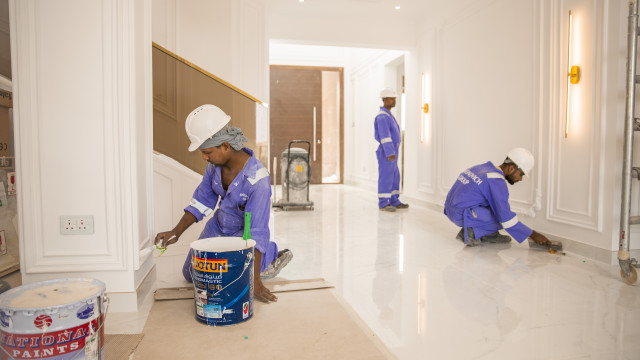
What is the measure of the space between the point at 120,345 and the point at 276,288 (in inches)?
35.2

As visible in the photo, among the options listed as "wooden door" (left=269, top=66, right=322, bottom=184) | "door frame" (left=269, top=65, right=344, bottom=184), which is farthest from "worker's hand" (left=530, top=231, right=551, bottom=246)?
"door frame" (left=269, top=65, right=344, bottom=184)

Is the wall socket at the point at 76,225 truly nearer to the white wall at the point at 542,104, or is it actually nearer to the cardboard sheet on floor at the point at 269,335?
the cardboard sheet on floor at the point at 269,335

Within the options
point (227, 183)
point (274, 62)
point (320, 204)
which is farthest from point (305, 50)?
point (227, 183)

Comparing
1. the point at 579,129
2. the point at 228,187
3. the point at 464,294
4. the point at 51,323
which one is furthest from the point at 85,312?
the point at 579,129

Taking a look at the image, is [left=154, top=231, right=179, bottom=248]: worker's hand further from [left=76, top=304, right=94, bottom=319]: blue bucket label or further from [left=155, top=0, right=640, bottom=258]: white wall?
[left=155, top=0, right=640, bottom=258]: white wall

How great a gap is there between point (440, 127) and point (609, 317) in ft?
13.2

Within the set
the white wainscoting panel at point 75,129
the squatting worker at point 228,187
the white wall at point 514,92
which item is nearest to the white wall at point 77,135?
the white wainscoting panel at point 75,129

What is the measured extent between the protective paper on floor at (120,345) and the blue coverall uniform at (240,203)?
2.02ft

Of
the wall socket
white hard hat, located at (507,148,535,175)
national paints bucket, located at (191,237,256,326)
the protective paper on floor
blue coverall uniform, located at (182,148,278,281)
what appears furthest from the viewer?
white hard hat, located at (507,148,535,175)

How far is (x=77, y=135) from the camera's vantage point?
2.05 m

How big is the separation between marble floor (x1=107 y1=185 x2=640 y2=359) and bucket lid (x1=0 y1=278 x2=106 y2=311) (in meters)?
0.52

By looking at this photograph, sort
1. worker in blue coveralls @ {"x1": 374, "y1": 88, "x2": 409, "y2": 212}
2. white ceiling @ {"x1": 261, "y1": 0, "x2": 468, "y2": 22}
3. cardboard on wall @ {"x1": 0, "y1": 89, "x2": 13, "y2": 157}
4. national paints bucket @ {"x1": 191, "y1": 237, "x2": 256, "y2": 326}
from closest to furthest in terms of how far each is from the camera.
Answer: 1. national paints bucket @ {"x1": 191, "y1": 237, "x2": 256, "y2": 326}
2. cardboard on wall @ {"x1": 0, "y1": 89, "x2": 13, "y2": 157}
3. white ceiling @ {"x1": 261, "y1": 0, "x2": 468, "y2": 22}
4. worker in blue coveralls @ {"x1": 374, "y1": 88, "x2": 409, "y2": 212}

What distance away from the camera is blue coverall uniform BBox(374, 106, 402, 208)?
599cm

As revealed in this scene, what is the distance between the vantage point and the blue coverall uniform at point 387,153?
5.99 m
